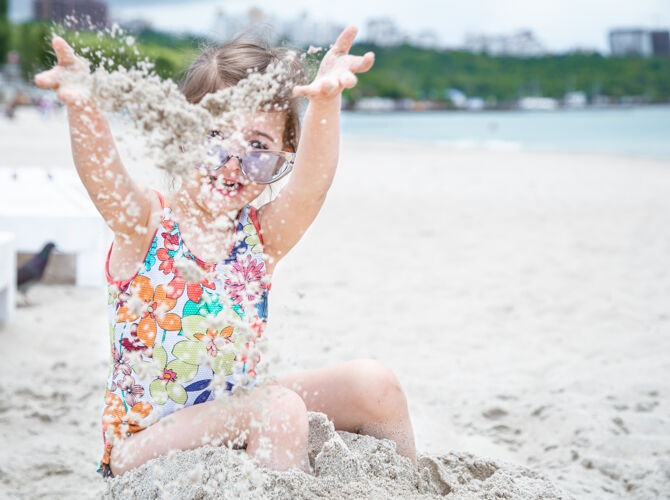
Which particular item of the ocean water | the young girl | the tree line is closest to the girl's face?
the young girl

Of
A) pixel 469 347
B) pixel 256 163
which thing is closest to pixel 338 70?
pixel 256 163

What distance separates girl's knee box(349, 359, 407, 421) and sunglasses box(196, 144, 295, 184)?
616 mm

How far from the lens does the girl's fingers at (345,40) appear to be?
175 centimetres

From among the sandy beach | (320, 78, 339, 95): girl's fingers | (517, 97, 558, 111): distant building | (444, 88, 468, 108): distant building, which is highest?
(444, 88, 468, 108): distant building

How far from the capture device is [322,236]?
22.0ft

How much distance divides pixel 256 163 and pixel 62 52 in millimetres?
521

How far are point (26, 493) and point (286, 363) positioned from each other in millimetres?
1258

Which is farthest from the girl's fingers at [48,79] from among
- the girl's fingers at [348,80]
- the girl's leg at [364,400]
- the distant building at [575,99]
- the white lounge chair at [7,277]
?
the distant building at [575,99]

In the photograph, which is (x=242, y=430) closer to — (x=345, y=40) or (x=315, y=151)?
(x=315, y=151)

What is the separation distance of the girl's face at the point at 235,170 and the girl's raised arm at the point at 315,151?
3.5 inches

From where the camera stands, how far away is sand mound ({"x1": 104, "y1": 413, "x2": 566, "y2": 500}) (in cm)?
156

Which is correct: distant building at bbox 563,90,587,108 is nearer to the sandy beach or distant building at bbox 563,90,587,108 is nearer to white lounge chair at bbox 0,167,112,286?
the sandy beach

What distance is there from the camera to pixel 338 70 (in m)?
1.70

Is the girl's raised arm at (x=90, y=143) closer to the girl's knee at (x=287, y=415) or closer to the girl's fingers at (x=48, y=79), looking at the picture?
the girl's fingers at (x=48, y=79)
